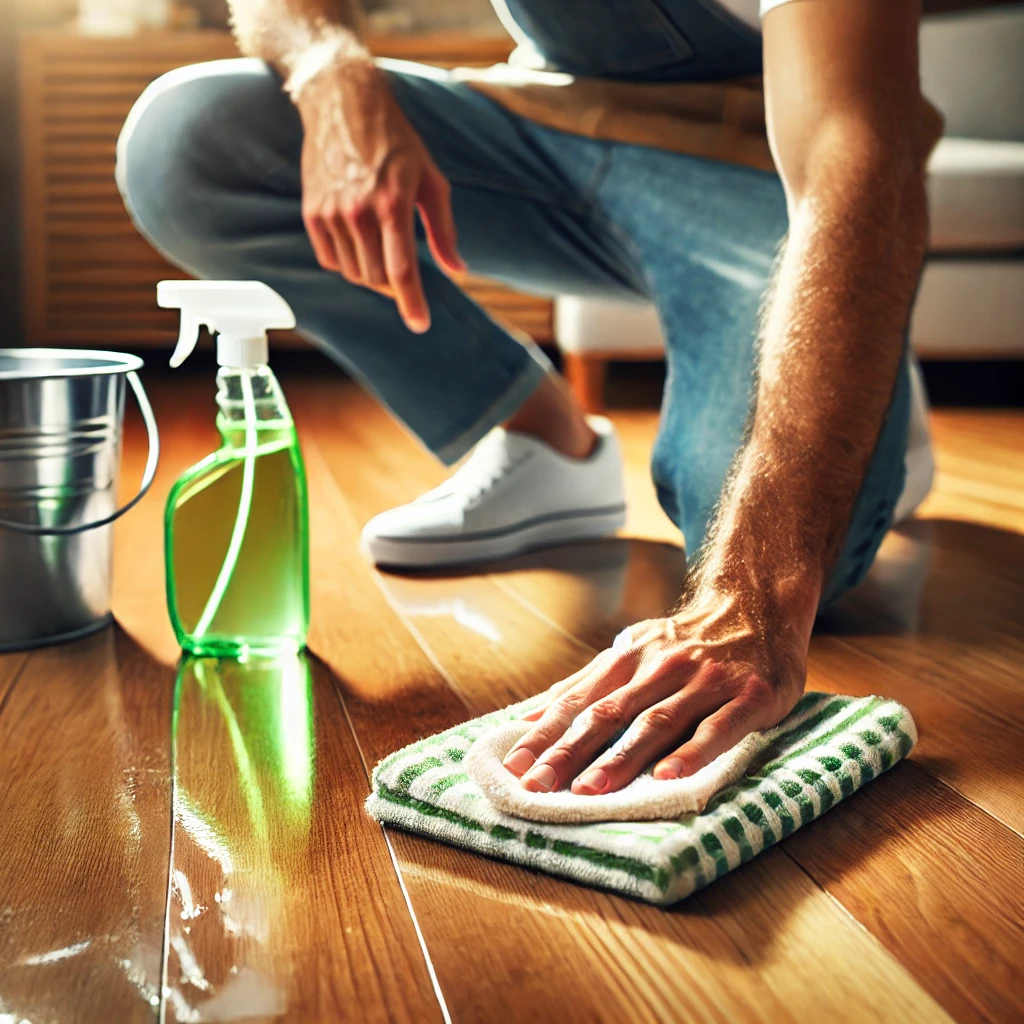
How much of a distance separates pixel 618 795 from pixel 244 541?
0.39m

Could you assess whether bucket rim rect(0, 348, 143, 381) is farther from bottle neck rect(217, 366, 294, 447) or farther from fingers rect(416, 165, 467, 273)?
fingers rect(416, 165, 467, 273)

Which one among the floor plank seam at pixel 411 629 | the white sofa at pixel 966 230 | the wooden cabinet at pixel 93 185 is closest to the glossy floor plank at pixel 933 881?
Result: the floor plank seam at pixel 411 629

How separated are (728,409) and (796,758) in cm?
46

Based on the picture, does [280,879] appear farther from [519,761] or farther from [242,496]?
[242,496]

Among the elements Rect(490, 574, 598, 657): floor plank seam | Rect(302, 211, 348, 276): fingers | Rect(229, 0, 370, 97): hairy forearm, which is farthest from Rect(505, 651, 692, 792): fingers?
Rect(229, 0, 370, 97): hairy forearm

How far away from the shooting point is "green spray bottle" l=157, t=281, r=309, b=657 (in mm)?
830

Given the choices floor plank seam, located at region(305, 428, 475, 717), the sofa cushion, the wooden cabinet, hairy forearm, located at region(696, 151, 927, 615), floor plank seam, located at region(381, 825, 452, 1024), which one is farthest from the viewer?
the wooden cabinet

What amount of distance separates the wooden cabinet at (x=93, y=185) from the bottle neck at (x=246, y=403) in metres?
2.11

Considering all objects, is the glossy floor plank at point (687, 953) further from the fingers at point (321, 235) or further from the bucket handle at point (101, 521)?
the fingers at point (321, 235)

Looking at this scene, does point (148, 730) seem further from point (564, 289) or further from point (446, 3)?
point (446, 3)

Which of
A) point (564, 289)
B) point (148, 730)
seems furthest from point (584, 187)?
point (148, 730)

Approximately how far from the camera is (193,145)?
113 centimetres

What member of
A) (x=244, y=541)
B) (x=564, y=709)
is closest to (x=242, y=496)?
(x=244, y=541)

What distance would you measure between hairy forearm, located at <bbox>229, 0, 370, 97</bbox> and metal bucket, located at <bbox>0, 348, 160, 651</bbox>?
0.34m
